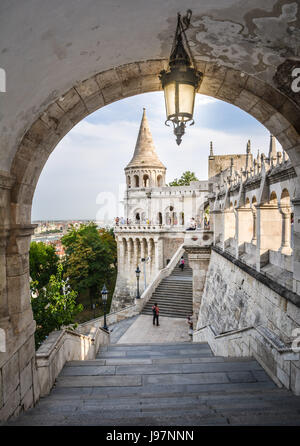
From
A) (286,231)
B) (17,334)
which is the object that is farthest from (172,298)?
(17,334)

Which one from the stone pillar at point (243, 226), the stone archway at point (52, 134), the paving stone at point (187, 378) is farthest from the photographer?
the stone pillar at point (243, 226)

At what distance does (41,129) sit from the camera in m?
3.29

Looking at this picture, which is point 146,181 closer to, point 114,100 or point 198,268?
point 198,268

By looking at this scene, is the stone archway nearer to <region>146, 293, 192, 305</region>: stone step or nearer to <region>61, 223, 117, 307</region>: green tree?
<region>146, 293, 192, 305</region>: stone step

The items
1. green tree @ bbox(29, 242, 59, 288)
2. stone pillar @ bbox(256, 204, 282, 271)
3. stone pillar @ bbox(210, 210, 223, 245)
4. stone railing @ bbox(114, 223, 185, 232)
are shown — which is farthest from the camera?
stone railing @ bbox(114, 223, 185, 232)

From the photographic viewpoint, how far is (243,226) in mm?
9516

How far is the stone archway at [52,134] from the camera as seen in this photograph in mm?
3211

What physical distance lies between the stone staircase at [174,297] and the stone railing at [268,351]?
11.6 metres

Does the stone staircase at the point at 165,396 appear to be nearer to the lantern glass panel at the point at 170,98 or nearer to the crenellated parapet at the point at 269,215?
the crenellated parapet at the point at 269,215

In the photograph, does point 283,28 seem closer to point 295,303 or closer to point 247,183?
point 295,303

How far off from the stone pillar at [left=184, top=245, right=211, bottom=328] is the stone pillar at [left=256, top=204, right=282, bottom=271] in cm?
698

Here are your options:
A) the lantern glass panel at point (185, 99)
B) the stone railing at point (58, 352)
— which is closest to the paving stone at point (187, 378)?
the stone railing at point (58, 352)

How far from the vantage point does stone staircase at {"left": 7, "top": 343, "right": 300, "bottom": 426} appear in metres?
2.99

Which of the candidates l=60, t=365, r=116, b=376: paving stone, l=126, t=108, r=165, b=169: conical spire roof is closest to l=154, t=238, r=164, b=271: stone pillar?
l=126, t=108, r=165, b=169: conical spire roof
